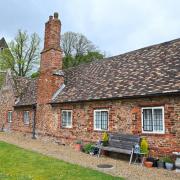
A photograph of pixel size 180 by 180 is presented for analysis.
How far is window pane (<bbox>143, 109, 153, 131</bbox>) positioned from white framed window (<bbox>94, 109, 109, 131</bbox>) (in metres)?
2.73

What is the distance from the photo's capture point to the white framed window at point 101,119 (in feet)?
Result: 50.4

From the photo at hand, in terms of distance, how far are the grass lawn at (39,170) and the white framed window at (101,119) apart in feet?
14.9

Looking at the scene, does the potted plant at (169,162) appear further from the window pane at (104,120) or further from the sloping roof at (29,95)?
the sloping roof at (29,95)

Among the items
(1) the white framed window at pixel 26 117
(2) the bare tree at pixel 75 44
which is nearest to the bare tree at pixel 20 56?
(2) the bare tree at pixel 75 44

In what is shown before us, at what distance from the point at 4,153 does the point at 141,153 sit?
7.16m

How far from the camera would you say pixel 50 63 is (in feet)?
68.7

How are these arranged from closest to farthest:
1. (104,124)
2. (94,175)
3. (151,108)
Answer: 1. (94,175)
2. (151,108)
3. (104,124)

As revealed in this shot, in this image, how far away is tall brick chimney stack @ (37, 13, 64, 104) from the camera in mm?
20703

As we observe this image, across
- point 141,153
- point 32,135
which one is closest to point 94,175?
point 141,153

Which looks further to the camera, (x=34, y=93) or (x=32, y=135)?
(x=34, y=93)

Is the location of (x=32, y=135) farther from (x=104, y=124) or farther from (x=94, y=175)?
(x=94, y=175)

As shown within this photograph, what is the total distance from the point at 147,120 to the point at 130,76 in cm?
378

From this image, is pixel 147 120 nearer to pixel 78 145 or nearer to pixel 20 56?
pixel 78 145

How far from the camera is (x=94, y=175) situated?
30.2 ft
